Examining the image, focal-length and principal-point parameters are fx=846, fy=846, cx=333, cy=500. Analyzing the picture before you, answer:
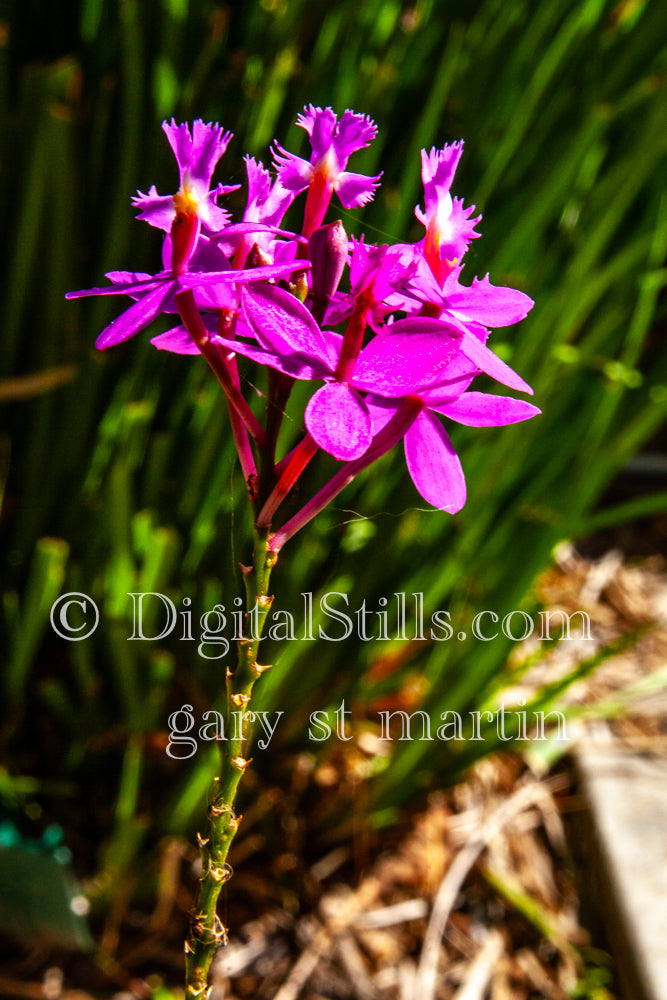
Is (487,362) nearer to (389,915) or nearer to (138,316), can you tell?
(138,316)

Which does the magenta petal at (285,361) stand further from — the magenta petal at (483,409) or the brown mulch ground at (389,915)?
the brown mulch ground at (389,915)

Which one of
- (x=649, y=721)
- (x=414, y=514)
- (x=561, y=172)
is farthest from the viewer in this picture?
(x=649, y=721)

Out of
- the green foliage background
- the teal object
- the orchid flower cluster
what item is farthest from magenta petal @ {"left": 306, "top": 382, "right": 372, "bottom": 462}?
the teal object

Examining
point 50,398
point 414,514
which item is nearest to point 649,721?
point 414,514

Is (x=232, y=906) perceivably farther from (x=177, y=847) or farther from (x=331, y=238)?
(x=331, y=238)

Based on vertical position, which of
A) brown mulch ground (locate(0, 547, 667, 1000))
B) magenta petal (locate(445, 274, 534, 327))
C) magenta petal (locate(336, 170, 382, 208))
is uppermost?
magenta petal (locate(336, 170, 382, 208))

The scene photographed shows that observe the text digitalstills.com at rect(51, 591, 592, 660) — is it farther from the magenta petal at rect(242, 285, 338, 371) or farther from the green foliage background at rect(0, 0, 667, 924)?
the magenta petal at rect(242, 285, 338, 371)
